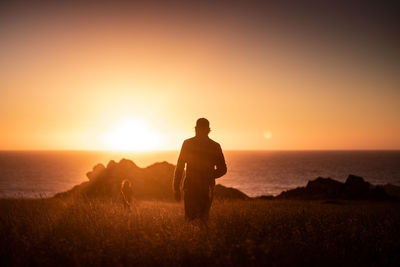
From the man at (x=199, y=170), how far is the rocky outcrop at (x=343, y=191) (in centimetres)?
2051

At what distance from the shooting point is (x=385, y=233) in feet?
21.0

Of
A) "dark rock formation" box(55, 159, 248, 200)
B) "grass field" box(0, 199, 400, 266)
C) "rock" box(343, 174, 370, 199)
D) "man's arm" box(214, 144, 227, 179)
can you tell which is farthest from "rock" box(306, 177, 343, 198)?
"man's arm" box(214, 144, 227, 179)

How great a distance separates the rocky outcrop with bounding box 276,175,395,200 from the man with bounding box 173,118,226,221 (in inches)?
807

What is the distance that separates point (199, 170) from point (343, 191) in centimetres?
2255

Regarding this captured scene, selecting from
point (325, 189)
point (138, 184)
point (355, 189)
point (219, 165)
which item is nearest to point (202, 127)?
point (219, 165)

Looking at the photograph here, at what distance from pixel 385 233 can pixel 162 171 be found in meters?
24.1

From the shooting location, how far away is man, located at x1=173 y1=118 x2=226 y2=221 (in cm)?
706

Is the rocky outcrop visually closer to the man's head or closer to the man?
the man

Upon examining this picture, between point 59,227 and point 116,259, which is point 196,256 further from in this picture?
point 59,227

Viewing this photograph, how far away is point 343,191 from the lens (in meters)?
26.3

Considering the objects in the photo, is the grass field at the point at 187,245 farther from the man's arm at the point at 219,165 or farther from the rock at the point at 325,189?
the rock at the point at 325,189

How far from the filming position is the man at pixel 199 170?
706 cm

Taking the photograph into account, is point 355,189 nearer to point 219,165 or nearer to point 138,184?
point 138,184

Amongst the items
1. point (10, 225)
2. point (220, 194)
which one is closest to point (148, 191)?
point (220, 194)
